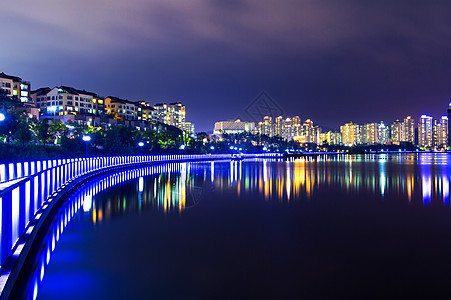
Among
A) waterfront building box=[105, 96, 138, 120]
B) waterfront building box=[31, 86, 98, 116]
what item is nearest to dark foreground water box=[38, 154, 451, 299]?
waterfront building box=[31, 86, 98, 116]

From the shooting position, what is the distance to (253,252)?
6.49 meters

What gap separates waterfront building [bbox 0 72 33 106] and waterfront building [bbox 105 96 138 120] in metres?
26.5

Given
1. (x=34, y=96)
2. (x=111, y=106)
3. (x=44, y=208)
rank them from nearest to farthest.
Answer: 1. (x=44, y=208)
2. (x=34, y=96)
3. (x=111, y=106)

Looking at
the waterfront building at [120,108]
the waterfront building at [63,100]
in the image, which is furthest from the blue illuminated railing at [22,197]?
the waterfront building at [120,108]

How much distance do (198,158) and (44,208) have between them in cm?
5026

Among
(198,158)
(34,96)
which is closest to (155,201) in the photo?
(198,158)

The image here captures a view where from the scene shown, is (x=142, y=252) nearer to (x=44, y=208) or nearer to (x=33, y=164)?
(x=44, y=208)

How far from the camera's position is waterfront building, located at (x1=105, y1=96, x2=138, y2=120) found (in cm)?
12838

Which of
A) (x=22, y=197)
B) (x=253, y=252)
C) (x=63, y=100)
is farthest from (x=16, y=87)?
(x=253, y=252)

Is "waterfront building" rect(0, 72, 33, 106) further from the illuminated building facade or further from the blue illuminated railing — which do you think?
the blue illuminated railing

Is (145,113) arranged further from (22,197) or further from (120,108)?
(22,197)

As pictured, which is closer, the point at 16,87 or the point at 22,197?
the point at 22,197

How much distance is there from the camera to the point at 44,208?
8.74 metres

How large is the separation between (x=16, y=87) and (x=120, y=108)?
3561 cm
